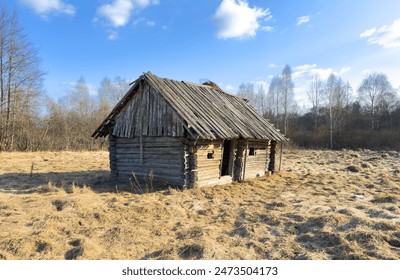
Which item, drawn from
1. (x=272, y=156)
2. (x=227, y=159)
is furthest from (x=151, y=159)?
(x=272, y=156)

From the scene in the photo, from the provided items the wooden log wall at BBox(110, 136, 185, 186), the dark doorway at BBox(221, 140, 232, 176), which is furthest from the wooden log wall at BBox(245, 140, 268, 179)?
the wooden log wall at BBox(110, 136, 185, 186)

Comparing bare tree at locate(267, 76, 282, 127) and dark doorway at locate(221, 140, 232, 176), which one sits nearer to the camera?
dark doorway at locate(221, 140, 232, 176)

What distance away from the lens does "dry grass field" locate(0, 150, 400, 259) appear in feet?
19.9

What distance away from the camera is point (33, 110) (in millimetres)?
31484

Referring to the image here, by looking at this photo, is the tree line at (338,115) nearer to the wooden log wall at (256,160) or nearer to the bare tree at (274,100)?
the bare tree at (274,100)

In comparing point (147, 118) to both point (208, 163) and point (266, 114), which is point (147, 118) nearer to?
point (208, 163)

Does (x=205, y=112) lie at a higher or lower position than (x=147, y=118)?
higher

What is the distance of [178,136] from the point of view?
11648mm

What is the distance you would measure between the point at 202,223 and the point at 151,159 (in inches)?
215

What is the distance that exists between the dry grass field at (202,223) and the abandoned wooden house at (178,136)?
117 cm

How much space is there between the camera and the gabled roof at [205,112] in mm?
11980

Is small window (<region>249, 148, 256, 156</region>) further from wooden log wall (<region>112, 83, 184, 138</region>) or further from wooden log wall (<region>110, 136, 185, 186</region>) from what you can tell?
wooden log wall (<region>112, 83, 184, 138</region>)

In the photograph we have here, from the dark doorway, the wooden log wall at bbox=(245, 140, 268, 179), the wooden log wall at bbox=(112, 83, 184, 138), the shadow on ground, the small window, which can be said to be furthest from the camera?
the small window
